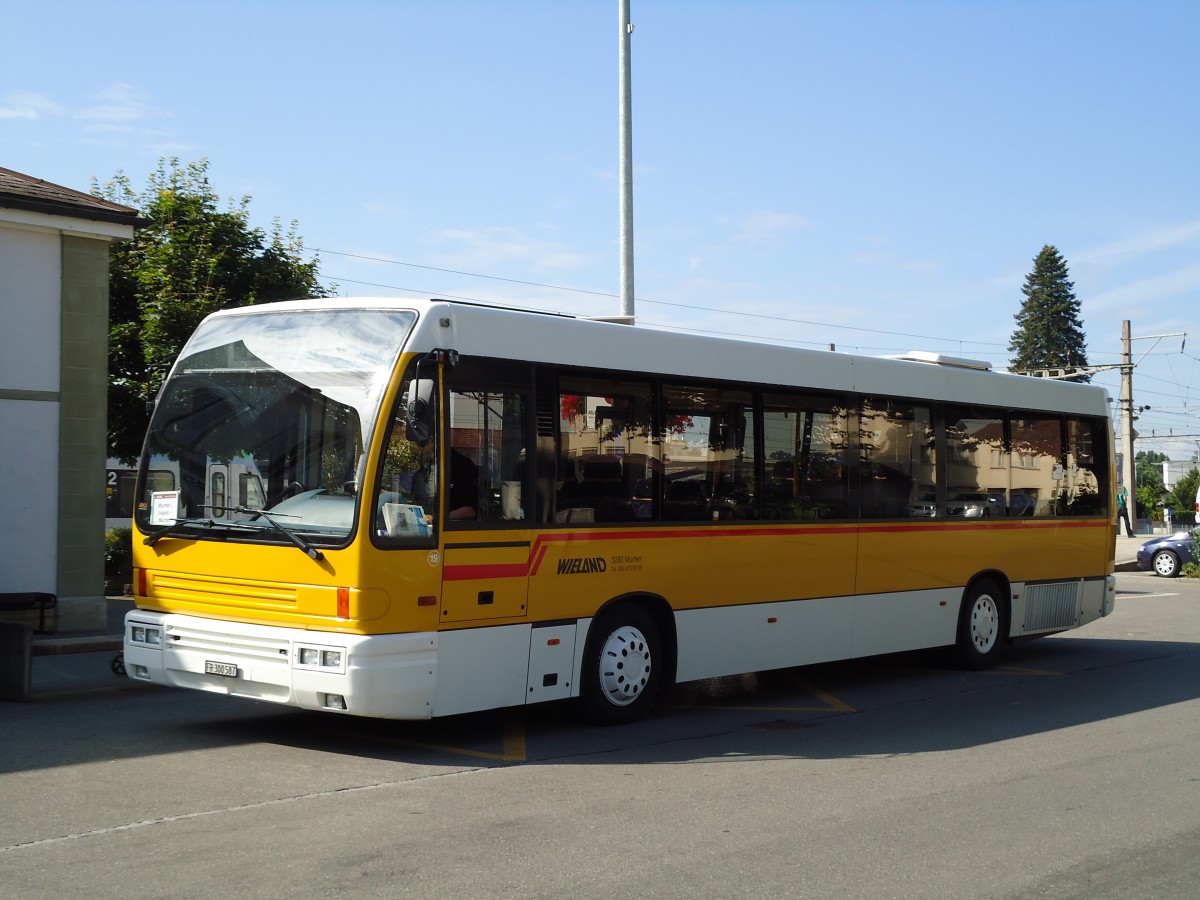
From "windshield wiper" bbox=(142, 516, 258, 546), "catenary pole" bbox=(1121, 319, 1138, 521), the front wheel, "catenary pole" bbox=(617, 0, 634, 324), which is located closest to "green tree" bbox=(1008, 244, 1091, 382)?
"catenary pole" bbox=(1121, 319, 1138, 521)

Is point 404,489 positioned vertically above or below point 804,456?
below

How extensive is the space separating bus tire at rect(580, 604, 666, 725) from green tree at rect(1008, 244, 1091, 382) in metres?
80.8

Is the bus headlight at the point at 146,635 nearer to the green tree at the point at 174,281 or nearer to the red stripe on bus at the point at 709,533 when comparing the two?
the red stripe on bus at the point at 709,533

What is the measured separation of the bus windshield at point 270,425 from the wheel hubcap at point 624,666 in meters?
2.58

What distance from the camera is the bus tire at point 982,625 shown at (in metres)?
13.6

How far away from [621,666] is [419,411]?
2.94 metres

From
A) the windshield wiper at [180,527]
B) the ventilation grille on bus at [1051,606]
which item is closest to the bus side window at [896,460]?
the ventilation grille on bus at [1051,606]

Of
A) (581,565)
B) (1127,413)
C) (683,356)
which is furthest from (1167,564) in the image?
(581,565)

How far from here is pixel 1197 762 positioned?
29.7ft

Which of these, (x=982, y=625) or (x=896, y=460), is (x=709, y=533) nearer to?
(x=896, y=460)

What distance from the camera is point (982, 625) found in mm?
13836

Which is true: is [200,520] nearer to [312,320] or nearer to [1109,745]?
[312,320]

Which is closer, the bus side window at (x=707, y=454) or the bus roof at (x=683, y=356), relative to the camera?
the bus roof at (x=683, y=356)

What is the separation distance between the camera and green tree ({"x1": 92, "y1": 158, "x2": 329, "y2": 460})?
1992cm
